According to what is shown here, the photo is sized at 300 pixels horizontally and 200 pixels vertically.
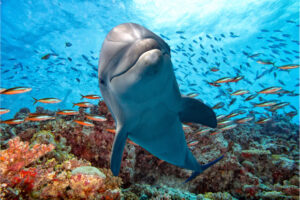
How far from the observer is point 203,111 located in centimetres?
241

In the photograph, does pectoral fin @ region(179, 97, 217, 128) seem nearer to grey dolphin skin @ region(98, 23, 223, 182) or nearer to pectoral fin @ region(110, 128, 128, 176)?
grey dolphin skin @ region(98, 23, 223, 182)

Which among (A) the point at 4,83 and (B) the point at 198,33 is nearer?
(B) the point at 198,33

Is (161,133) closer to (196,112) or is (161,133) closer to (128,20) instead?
(196,112)

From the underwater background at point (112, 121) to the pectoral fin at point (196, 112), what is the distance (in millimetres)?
1517

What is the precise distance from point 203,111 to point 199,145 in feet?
15.3

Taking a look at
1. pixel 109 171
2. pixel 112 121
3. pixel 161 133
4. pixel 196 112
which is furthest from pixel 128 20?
pixel 161 133

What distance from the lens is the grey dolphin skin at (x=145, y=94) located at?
4.42 ft

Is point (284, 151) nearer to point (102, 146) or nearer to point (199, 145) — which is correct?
Result: point (199, 145)

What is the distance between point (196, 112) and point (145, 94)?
3.77 feet

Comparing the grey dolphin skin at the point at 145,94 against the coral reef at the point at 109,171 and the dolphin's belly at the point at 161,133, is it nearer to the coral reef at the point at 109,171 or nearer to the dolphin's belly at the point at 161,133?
the dolphin's belly at the point at 161,133

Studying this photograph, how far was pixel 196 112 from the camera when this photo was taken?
7.97 ft

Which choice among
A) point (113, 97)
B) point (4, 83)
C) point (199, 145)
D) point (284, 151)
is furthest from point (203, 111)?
point (4, 83)

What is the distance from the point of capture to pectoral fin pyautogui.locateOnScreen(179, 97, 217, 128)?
227cm

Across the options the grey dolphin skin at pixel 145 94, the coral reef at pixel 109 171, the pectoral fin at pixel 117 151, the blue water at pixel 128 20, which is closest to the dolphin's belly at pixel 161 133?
the grey dolphin skin at pixel 145 94
